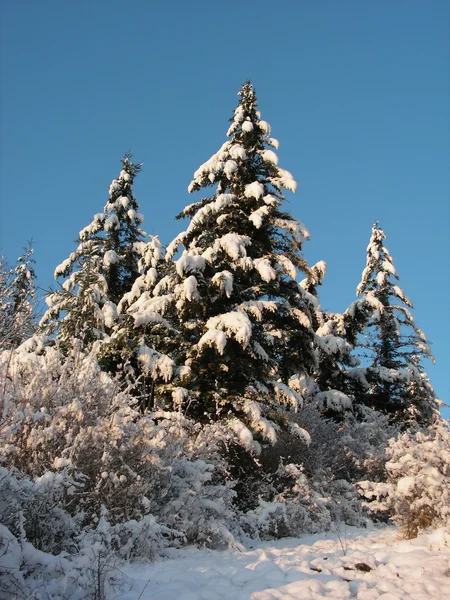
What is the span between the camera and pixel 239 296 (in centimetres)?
1299

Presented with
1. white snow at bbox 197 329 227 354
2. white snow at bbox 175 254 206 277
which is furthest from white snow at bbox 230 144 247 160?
white snow at bbox 197 329 227 354

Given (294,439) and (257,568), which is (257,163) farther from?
(257,568)

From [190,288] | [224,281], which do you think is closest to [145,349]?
[190,288]

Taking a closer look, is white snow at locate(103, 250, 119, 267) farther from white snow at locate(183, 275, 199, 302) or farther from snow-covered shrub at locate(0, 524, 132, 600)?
snow-covered shrub at locate(0, 524, 132, 600)

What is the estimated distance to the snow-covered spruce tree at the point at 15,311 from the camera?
10341 mm

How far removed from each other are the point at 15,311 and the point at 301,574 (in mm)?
11156

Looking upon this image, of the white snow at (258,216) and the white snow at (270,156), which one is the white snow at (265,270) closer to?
the white snow at (258,216)

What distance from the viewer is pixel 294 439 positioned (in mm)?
12727

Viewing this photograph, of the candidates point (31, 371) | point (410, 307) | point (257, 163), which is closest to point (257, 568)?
point (31, 371)

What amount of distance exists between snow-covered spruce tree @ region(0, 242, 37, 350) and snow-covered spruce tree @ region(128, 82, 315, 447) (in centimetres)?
275

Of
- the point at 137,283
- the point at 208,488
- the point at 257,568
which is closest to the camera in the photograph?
the point at 257,568

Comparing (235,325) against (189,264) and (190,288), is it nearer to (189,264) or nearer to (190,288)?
(190,288)

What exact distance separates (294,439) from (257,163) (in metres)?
8.27

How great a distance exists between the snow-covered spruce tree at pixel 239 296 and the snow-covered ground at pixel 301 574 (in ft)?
11.8
